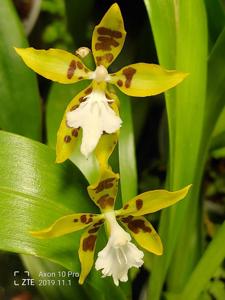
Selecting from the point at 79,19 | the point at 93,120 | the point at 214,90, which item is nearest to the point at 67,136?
the point at 93,120

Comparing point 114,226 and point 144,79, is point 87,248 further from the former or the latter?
point 144,79

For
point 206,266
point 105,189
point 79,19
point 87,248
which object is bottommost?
point 206,266

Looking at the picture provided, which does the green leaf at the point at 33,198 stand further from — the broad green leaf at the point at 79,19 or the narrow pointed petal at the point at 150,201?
the broad green leaf at the point at 79,19

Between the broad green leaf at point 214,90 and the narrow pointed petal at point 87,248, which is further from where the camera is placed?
the broad green leaf at point 214,90

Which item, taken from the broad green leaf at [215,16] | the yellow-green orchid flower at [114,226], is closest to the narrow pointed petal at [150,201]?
the yellow-green orchid flower at [114,226]

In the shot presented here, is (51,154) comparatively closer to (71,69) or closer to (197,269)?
(71,69)

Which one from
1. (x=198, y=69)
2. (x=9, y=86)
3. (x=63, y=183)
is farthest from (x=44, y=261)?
(x=198, y=69)

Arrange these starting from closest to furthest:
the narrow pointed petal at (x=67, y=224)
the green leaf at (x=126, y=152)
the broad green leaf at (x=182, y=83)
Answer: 1. the narrow pointed petal at (x=67, y=224)
2. the broad green leaf at (x=182, y=83)
3. the green leaf at (x=126, y=152)
